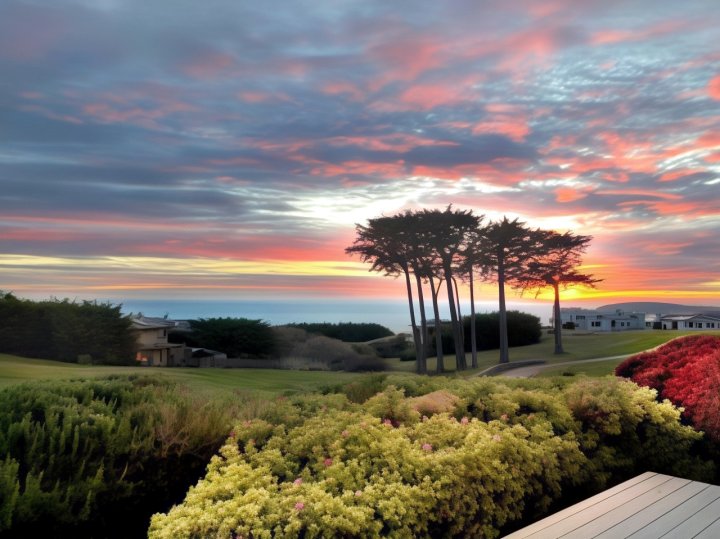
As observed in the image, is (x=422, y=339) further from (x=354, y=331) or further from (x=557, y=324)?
(x=354, y=331)

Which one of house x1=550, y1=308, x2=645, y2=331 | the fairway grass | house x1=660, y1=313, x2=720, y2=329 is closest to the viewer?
the fairway grass

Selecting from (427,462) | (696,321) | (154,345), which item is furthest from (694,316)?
(427,462)

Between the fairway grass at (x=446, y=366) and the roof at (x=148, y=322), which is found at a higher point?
the roof at (x=148, y=322)

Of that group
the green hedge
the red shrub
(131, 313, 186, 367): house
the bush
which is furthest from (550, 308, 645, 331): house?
the bush

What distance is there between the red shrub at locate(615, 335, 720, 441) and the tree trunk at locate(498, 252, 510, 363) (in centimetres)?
1585

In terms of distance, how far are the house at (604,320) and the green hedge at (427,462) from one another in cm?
4254

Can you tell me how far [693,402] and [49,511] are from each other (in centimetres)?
788

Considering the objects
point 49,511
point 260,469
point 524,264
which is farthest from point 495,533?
point 524,264

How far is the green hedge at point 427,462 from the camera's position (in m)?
3.98

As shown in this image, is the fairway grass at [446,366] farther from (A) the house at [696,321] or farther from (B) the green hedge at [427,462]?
(A) the house at [696,321]

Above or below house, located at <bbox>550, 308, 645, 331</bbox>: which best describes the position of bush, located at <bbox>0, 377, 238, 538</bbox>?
below

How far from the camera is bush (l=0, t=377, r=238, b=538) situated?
493cm

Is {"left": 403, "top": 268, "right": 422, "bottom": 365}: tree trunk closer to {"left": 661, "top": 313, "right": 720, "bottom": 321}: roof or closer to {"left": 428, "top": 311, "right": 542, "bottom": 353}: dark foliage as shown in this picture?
{"left": 428, "top": 311, "right": 542, "bottom": 353}: dark foliage

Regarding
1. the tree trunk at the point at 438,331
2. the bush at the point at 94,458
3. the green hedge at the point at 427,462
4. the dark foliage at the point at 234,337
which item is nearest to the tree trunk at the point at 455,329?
the tree trunk at the point at 438,331
